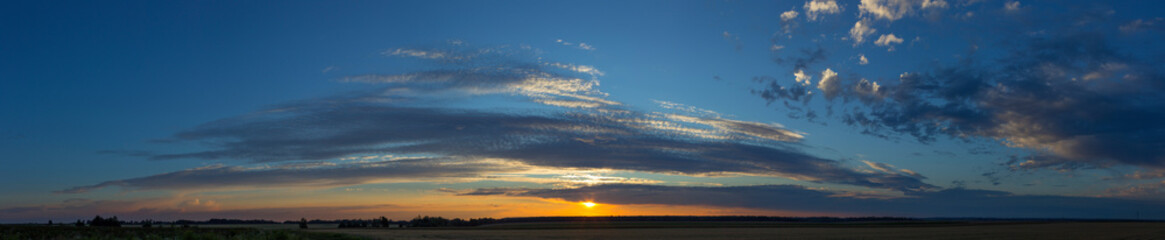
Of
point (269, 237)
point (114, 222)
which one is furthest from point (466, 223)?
point (269, 237)

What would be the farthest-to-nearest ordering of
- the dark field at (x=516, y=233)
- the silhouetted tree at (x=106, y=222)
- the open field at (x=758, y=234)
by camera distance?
1. the silhouetted tree at (x=106, y=222)
2. the open field at (x=758, y=234)
3. the dark field at (x=516, y=233)

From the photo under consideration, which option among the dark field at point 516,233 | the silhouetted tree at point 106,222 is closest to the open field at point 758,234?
the dark field at point 516,233

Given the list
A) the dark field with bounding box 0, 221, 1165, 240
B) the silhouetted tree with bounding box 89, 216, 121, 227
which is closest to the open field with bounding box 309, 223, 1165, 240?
the dark field with bounding box 0, 221, 1165, 240

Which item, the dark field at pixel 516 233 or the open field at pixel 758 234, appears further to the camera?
the open field at pixel 758 234

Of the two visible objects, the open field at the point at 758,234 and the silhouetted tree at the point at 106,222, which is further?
the silhouetted tree at the point at 106,222

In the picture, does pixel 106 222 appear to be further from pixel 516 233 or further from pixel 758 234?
pixel 758 234

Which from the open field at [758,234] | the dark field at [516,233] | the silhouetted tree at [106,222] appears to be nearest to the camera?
the dark field at [516,233]

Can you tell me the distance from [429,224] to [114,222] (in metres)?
56.0

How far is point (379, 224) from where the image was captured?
12562cm

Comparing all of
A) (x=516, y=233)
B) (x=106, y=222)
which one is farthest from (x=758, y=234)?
(x=106, y=222)

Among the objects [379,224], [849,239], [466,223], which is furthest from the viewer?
[466,223]

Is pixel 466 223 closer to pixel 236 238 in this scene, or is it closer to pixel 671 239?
pixel 671 239

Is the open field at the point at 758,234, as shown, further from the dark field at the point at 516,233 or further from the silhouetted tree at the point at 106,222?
the silhouetted tree at the point at 106,222

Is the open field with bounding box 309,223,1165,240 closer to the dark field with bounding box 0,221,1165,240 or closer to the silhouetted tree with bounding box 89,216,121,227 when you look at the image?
the dark field with bounding box 0,221,1165,240
